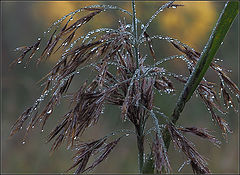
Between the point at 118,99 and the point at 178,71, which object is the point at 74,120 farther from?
the point at 178,71

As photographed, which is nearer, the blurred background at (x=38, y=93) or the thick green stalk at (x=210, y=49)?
the thick green stalk at (x=210, y=49)

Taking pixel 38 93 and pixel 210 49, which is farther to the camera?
pixel 38 93

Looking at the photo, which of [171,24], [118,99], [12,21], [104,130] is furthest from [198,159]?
[12,21]

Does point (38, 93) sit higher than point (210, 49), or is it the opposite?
point (38, 93)

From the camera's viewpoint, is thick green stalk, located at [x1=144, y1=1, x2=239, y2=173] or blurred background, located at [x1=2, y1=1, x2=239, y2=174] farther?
blurred background, located at [x1=2, y1=1, x2=239, y2=174]

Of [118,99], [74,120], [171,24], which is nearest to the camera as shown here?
[74,120]

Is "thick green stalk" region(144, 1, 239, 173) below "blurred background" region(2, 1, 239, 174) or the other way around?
below

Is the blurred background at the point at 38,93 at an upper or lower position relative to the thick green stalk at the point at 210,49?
upper

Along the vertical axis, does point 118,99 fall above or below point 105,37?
below
